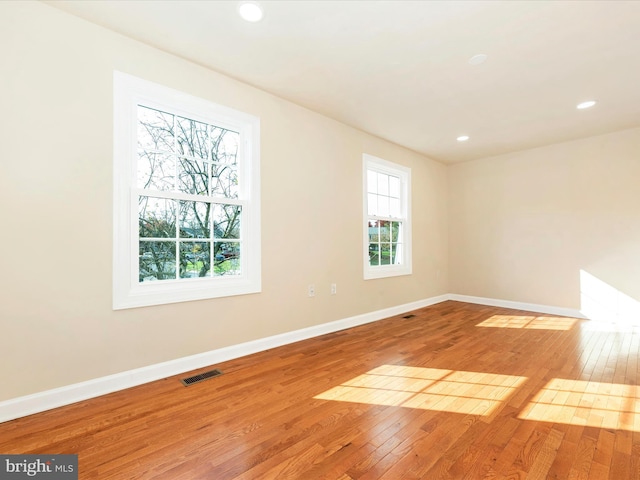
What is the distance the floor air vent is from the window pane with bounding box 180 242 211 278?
866 mm

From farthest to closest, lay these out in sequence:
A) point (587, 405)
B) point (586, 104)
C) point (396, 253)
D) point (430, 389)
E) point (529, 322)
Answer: point (396, 253) < point (529, 322) < point (586, 104) < point (430, 389) < point (587, 405)

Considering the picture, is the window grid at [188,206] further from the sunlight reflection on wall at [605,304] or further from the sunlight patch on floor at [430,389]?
the sunlight reflection on wall at [605,304]

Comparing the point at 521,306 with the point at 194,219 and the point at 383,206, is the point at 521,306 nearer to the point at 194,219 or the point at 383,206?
the point at 383,206

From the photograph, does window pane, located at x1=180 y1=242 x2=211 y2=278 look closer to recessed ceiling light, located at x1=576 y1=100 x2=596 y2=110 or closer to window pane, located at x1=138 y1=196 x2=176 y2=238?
window pane, located at x1=138 y1=196 x2=176 y2=238

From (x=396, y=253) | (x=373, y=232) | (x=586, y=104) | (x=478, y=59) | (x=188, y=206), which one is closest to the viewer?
(x=478, y=59)

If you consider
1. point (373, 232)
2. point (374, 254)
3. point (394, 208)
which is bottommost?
point (374, 254)

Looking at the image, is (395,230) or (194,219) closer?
(194,219)

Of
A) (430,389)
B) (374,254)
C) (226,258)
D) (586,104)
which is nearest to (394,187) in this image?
(374,254)

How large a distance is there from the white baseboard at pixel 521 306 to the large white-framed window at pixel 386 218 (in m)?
1.65

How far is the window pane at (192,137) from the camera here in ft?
8.92

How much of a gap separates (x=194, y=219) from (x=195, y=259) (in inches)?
14.8

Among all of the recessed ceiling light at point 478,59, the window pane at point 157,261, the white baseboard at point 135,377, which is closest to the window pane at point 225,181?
the window pane at point 157,261

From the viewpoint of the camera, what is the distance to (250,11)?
2.07 m

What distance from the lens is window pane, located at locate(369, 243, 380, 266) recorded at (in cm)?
450
